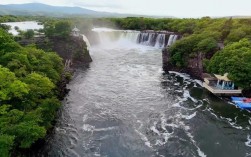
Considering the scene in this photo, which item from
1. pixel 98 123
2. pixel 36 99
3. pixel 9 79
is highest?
pixel 9 79

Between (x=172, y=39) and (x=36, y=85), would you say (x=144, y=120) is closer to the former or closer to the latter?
(x=36, y=85)

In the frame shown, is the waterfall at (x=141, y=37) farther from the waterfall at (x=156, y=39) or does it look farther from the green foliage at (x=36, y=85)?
the green foliage at (x=36, y=85)

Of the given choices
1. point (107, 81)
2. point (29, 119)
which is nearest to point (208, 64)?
point (107, 81)

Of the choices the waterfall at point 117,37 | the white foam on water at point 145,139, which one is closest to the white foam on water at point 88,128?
the white foam on water at point 145,139

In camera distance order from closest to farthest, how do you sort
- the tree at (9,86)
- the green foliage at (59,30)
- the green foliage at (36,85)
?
the tree at (9,86) < the green foliage at (36,85) < the green foliage at (59,30)

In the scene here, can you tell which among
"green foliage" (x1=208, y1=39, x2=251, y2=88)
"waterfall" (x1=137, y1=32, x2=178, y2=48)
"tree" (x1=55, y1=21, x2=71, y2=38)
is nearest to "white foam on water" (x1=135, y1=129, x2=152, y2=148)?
"green foliage" (x1=208, y1=39, x2=251, y2=88)

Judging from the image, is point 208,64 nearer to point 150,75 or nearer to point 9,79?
point 150,75

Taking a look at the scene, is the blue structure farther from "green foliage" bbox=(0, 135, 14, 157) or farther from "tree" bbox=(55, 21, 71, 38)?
"tree" bbox=(55, 21, 71, 38)
